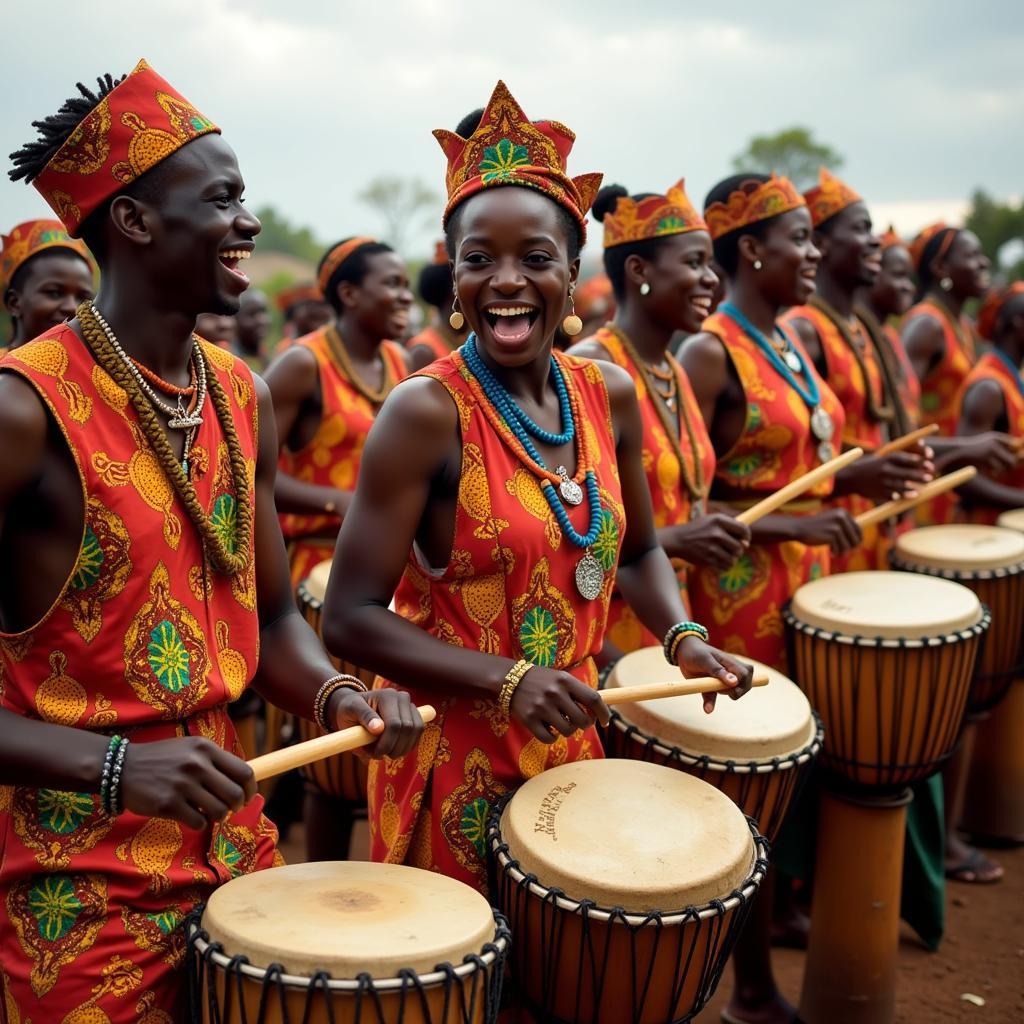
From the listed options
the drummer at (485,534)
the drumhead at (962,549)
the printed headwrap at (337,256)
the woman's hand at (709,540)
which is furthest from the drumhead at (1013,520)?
the drummer at (485,534)

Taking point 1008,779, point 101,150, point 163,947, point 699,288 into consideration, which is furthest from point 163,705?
point 1008,779

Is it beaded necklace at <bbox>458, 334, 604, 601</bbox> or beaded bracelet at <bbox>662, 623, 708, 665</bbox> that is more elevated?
beaded necklace at <bbox>458, 334, 604, 601</bbox>

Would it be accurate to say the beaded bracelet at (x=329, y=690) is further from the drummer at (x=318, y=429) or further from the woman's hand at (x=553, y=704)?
the drummer at (x=318, y=429)

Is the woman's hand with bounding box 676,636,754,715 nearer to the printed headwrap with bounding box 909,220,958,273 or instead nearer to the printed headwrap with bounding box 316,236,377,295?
the printed headwrap with bounding box 316,236,377,295

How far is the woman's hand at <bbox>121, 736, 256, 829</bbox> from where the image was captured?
1.94 meters

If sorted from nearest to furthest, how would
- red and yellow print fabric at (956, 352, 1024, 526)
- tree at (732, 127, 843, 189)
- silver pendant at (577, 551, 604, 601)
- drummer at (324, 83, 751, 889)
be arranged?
drummer at (324, 83, 751, 889)
silver pendant at (577, 551, 604, 601)
red and yellow print fabric at (956, 352, 1024, 526)
tree at (732, 127, 843, 189)

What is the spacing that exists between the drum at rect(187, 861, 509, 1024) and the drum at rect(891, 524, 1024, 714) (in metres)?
3.39

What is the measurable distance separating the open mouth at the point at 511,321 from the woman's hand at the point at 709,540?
1.47 metres

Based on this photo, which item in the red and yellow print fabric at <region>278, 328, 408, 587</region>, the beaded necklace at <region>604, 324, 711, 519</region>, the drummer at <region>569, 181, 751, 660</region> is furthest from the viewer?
the red and yellow print fabric at <region>278, 328, 408, 587</region>

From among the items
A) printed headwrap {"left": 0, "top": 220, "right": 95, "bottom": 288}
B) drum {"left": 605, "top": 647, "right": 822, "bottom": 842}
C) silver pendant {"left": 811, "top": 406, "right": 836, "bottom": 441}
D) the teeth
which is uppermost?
printed headwrap {"left": 0, "top": 220, "right": 95, "bottom": 288}

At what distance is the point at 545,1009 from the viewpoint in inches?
95.4

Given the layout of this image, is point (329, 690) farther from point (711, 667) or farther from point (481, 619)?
point (711, 667)

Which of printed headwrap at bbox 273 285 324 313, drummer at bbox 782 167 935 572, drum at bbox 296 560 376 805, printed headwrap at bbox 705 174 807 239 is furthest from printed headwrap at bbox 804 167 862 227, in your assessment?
printed headwrap at bbox 273 285 324 313

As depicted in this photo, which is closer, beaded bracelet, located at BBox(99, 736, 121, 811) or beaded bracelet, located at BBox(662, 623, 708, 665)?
beaded bracelet, located at BBox(99, 736, 121, 811)
